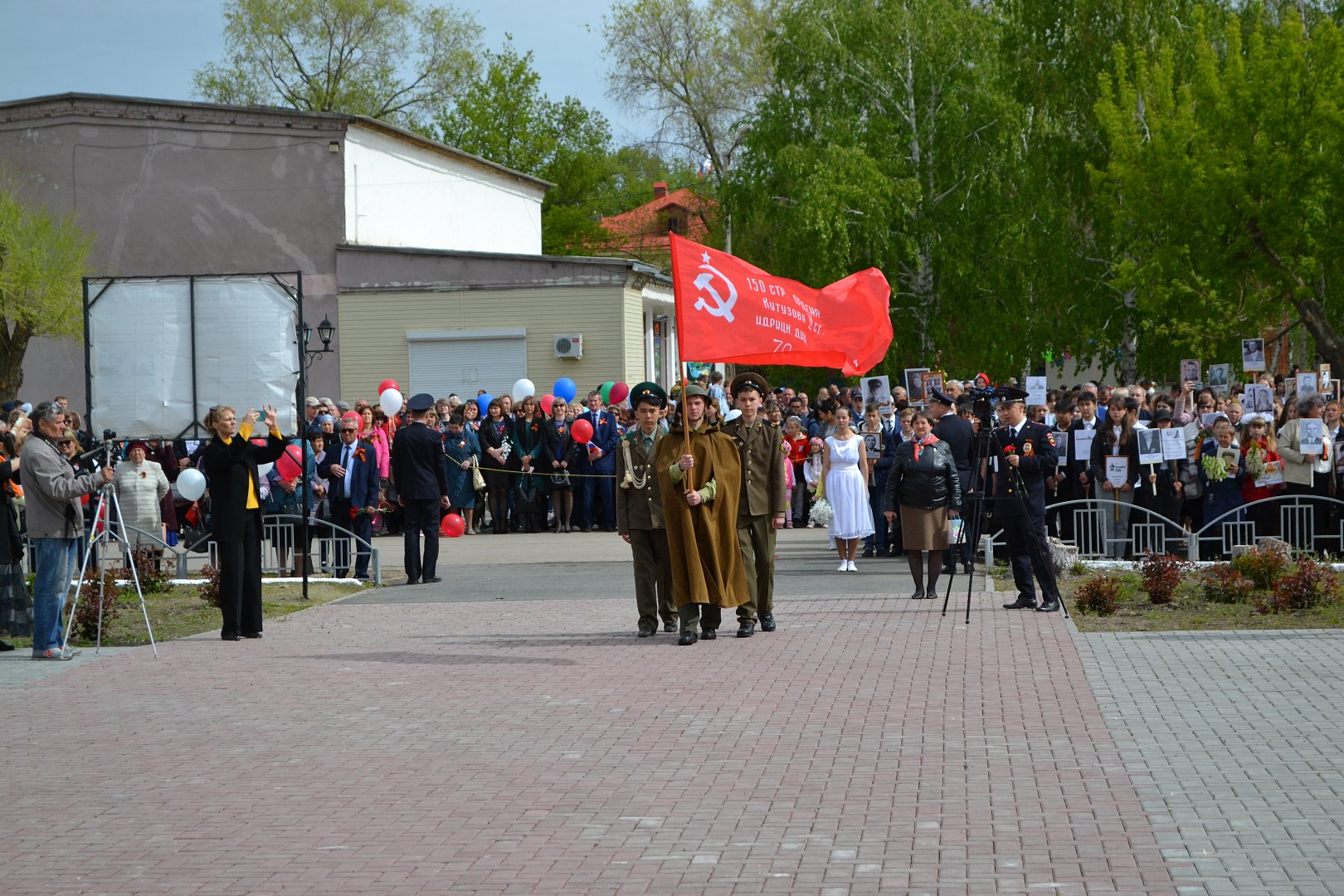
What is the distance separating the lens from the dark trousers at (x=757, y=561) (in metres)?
12.6

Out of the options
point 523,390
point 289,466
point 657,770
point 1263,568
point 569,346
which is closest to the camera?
point 657,770

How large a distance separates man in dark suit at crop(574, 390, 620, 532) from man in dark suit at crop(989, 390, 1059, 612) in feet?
35.8

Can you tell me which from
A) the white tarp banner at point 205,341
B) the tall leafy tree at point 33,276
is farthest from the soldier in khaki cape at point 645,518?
the tall leafy tree at point 33,276

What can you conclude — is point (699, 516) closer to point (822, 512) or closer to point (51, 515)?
point (51, 515)

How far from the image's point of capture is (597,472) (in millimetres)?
24672

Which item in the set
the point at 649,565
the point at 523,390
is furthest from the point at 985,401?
the point at 523,390

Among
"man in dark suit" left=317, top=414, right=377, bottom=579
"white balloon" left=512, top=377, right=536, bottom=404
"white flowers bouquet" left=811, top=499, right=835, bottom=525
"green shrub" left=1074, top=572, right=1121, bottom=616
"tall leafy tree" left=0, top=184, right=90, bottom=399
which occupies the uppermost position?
"tall leafy tree" left=0, top=184, right=90, bottom=399

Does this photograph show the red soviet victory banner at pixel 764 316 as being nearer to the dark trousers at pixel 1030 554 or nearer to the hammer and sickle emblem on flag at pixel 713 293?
the hammer and sickle emblem on flag at pixel 713 293

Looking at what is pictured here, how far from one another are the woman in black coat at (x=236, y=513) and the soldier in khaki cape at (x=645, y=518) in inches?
122

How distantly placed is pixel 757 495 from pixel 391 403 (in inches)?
574

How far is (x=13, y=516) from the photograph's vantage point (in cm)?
1304

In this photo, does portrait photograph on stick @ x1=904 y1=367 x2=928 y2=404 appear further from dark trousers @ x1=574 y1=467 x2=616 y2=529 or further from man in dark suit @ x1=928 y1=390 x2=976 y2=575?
man in dark suit @ x1=928 y1=390 x2=976 y2=575

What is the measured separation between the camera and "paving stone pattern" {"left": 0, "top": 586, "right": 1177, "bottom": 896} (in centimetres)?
619

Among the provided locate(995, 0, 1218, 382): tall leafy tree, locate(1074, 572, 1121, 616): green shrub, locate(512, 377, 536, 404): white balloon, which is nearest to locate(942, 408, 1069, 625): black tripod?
locate(1074, 572, 1121, 616): green shrub
